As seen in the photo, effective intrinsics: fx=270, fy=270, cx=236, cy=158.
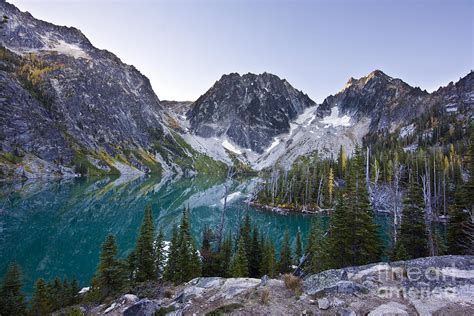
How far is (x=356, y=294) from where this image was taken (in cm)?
1183

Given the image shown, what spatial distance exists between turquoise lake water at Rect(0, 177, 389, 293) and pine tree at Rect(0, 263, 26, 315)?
12866 millimetres

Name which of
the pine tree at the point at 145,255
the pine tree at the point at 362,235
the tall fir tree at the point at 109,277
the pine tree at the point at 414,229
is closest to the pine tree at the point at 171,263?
the pine tree at the point at 145,255

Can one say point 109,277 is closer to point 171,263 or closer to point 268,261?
point 171,263

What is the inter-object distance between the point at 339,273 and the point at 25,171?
157 metres

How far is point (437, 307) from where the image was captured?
998 cm

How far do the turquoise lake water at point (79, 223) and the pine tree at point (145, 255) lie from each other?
12.0 m

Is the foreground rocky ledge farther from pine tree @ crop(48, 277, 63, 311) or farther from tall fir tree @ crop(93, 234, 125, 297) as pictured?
pine tree @ crop(48, 277, 63, 311)

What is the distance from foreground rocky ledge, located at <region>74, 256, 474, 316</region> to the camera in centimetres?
1040

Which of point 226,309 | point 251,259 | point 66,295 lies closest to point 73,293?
point 66,295

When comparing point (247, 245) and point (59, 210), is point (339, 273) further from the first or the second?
point (59, 210)

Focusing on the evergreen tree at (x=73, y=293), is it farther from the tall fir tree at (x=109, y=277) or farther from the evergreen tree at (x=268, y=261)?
the evergreen tree at (x=268, y=261)

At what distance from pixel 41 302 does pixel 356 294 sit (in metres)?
24.6

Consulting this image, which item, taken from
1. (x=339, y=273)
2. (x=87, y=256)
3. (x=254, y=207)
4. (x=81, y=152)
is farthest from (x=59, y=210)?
(x=81, y=152)

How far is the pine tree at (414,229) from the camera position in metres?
27.7
